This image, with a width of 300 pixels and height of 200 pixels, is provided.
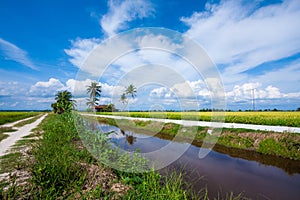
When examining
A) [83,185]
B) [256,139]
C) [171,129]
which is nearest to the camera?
[83,185]

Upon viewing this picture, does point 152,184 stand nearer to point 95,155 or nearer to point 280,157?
point 95,155

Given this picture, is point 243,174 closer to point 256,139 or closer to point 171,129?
point 256,139

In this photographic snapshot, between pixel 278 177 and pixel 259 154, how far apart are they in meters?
2.49

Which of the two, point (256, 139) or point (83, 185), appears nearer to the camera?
point (83, 185)

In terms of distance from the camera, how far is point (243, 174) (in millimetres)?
5684

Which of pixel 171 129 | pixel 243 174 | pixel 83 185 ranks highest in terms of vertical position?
pixel 83 185

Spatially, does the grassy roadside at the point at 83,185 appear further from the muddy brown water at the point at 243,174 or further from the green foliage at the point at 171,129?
the green foliage at the point at 171,129

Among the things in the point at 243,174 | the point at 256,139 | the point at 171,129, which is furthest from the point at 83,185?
the point at 171,129

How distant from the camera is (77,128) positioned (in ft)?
24.0

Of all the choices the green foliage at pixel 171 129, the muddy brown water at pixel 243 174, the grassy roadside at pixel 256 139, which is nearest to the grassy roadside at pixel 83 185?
the muddy brown water at pixel 243 174

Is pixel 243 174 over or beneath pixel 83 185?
beneath

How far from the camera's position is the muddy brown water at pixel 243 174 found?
4.41m

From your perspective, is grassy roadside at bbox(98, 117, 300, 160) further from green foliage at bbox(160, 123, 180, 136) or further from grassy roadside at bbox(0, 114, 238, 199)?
grassy roadside at bbox(0, 114, 238, 199)

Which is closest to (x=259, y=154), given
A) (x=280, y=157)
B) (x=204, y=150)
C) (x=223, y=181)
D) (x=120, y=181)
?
(x=280, y=157)
